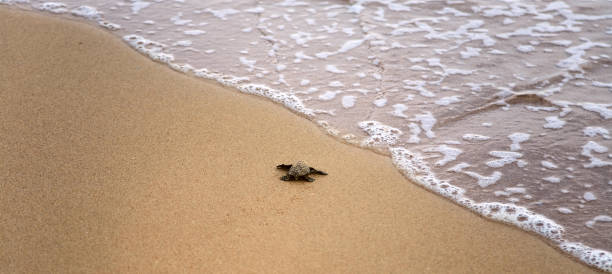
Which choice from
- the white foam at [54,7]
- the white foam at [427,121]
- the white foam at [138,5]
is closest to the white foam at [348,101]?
the white foam at [427,121]

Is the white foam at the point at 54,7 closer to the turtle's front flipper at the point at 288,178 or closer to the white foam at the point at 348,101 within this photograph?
the white foam at the point at 348,101

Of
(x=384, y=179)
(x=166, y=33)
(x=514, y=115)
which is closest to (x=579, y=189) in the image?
(x=514, y=115)

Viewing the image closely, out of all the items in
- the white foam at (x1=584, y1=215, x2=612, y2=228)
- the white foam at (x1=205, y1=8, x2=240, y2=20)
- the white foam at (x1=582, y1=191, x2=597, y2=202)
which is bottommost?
the white foam at (x1=584, y1=215, x2=612, y2=228)

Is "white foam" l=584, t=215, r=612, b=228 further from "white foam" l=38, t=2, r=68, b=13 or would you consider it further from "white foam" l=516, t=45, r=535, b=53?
"white foam" l=38, t=2, r=68, b=13

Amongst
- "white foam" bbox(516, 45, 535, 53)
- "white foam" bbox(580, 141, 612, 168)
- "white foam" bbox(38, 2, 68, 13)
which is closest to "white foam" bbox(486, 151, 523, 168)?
"white foam" bbox(580, 141, 612, 168)

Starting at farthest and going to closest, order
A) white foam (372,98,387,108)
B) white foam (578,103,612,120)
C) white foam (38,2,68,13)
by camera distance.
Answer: white foam (38,2,68,13), white foam (372,98,387,108), white foam (578,103,612,120)

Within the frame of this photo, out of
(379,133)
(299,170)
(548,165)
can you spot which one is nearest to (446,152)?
(379,133)

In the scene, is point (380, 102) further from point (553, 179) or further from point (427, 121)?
point (553, 179)

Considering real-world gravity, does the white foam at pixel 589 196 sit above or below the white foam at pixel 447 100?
below

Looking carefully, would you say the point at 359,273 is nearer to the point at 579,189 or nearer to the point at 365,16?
the point at 579,189
